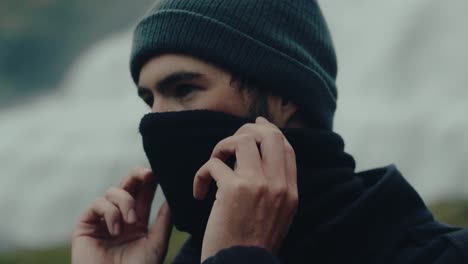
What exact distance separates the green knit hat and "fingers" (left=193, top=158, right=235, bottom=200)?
1.45 feet

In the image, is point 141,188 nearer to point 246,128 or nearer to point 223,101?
point 223,101

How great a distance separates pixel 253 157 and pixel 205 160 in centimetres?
31

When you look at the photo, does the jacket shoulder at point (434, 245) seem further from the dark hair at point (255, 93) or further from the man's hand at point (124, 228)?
the man's hand at point (124, 228)

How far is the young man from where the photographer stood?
1.83m

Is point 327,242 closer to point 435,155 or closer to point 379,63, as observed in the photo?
point 435,155

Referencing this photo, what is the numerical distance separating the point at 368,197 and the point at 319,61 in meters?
0.57

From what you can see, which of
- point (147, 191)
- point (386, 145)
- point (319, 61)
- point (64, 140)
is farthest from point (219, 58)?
point (64, 140)

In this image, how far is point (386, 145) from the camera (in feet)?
57.8

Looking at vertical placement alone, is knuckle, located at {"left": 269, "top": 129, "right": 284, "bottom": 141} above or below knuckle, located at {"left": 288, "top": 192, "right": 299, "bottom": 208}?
above

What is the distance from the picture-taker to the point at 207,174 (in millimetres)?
1924

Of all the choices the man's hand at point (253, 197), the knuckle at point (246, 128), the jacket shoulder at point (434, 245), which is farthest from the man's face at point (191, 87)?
the jacket shoulder at point (434, 245)

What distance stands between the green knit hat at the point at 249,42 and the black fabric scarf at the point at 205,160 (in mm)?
182

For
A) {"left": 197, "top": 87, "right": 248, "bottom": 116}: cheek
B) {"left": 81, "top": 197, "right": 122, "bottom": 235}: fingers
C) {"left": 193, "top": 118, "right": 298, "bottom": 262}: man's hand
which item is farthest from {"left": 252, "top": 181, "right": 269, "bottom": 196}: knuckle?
{"left": 81, "top": 197, "right": 122, "bottom": 235}: fingers

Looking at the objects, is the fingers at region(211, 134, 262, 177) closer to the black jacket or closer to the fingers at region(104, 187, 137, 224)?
the black jacket
